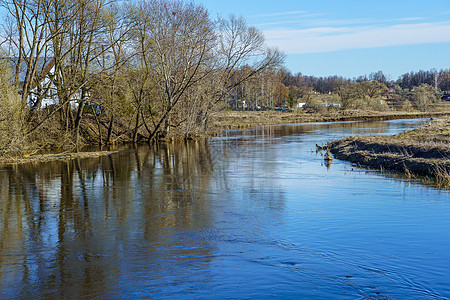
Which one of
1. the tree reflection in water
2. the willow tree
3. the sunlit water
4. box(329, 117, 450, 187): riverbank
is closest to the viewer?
the sunlit water

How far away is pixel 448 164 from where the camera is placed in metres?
17.3

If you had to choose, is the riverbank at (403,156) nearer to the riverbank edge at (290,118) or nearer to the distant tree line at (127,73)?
the distant tree line at (127,73)

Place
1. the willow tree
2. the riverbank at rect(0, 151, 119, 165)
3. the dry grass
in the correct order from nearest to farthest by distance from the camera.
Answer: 1. the dry grass
2. the riverbank at rect(0, 151, 119, 165)
3. the willow tree

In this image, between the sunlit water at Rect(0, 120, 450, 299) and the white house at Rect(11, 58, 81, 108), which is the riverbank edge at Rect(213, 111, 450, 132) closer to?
the white house at Rect(11, 58, 81, 108)

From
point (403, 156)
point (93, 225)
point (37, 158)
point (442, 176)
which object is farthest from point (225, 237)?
point (37, 158)

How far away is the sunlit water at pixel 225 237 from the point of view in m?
7.52

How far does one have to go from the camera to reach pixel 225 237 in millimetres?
10273

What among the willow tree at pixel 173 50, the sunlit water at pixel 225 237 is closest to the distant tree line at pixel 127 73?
the willow tree at pixel 173 50

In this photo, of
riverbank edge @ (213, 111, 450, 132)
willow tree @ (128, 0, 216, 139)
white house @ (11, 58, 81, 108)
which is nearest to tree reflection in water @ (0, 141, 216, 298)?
white house @ (11, 58, 81, 108)

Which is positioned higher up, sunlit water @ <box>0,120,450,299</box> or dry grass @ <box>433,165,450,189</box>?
dry grass @ <box>433,165,450,189</box>

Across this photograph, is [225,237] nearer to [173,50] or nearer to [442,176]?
[442,176]

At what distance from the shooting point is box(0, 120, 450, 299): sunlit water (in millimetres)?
7523

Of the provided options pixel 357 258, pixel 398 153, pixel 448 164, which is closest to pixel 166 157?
pixel 398 153

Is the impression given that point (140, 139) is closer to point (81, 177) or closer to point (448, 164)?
point (81, 177)
